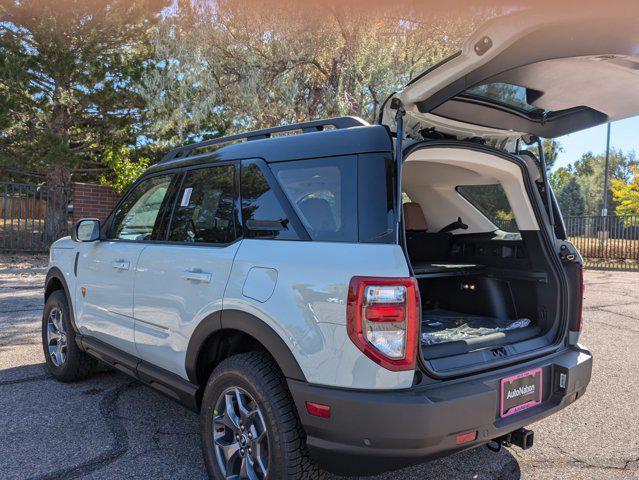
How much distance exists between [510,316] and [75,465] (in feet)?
9.62

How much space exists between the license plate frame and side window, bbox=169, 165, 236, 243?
5.29 feet

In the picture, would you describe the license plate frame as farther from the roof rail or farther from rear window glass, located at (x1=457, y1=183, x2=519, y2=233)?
the roof rail

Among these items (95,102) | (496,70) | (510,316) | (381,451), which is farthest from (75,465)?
(95,102)

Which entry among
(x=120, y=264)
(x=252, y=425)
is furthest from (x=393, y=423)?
(x=120, y=264)

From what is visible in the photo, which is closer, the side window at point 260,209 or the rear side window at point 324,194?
the rear side window at point 324,194

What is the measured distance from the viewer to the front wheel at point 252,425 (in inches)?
86.9

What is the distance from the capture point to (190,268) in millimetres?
2828

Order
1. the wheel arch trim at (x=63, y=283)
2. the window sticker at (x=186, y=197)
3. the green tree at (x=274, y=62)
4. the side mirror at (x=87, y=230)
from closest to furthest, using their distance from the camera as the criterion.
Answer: the window sticker at (x=186, y=197)
the side mirror at (x=87, y=230)
the wheel arch trim at (x=63, y=283)
the green tree at (x=274, y=62)

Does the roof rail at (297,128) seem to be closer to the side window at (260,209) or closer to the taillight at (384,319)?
the side window at (260,209)

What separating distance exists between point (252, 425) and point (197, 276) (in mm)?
866

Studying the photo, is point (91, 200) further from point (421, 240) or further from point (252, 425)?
point (252, 425)

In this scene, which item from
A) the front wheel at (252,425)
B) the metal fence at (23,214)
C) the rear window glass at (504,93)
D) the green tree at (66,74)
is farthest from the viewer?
the metal fence at (23,214)

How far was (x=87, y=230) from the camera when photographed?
152 inches

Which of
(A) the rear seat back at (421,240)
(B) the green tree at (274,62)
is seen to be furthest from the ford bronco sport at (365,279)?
(B) the green tree at (274,62)
